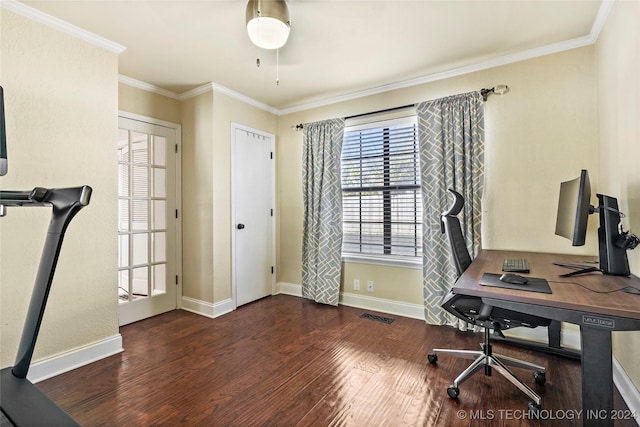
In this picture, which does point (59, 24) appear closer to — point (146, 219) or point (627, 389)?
point (146, 219)

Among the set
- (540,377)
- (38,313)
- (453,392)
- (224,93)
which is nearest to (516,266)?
(540,377)

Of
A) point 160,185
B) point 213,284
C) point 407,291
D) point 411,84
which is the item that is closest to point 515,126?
point 411,84

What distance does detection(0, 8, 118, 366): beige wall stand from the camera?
76.9 inches

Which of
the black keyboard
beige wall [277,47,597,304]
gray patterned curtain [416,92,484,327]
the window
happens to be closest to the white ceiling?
beige wall [277,47,597,304]

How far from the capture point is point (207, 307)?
3287mm

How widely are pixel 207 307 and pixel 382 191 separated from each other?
7.49 ft

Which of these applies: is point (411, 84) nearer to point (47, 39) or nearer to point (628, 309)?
point (628, 309)

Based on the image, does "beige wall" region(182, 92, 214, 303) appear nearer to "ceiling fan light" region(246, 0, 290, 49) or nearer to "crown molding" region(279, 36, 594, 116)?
"crown molding" region(279, 36, 594, 116)

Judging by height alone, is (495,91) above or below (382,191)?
above

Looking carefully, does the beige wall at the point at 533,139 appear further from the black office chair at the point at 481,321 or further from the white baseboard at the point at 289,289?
the white baseboard at the point at 289,289

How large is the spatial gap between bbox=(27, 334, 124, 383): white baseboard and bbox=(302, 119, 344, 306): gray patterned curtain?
Answer: 2.02 meters

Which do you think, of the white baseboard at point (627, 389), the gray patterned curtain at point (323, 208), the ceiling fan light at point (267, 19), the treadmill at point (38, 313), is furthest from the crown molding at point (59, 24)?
the white baseboard at point (627, 389)

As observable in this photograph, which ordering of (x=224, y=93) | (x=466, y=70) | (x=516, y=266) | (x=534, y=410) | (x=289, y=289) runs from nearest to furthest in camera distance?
(x=534, y=410) < (x=516, y=266) < (x=466, y=70) < (x=224, y=93) < (x=289, y=289)

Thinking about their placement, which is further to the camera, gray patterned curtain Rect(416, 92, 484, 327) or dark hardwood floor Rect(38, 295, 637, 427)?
gray patterned curtain Rect(416, 92, 484, 327)
